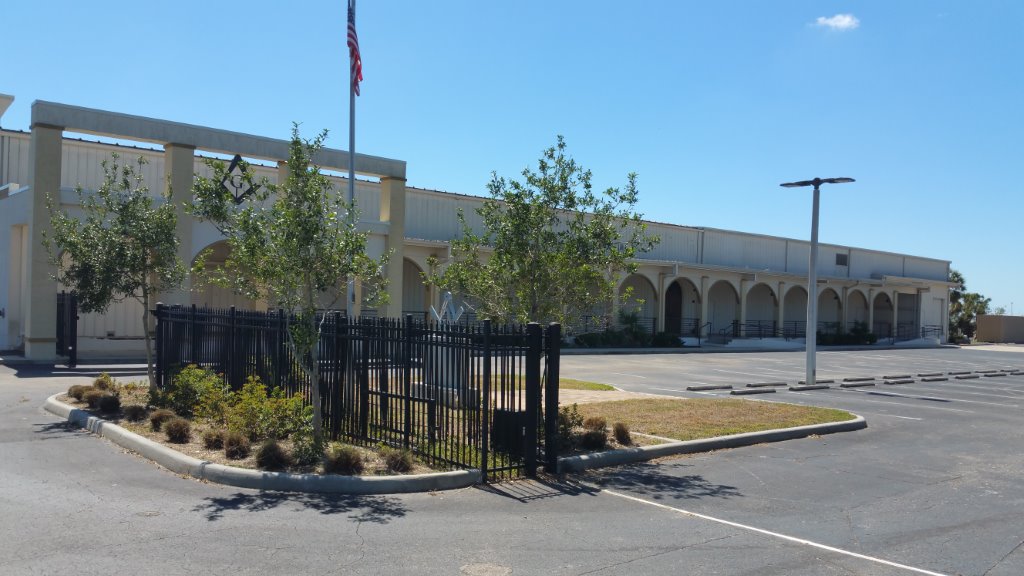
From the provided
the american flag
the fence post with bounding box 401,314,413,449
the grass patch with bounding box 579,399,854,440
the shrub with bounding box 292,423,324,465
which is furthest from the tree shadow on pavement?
the american flag

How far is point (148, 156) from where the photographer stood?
2716 cm

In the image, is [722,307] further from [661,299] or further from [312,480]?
[312,480]

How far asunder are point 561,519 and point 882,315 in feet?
206

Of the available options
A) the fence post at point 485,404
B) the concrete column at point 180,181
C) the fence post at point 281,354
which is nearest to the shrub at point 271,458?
the fence post at point 485,404

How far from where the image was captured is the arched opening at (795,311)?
2144 inches

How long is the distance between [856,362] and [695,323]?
12.8m

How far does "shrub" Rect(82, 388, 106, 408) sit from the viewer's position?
516 inches

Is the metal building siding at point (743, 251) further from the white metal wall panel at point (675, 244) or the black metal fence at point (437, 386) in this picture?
the black metal fence at point (437, 386)

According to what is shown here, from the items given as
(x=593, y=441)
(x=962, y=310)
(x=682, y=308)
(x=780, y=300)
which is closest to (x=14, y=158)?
(x=593, y=441)

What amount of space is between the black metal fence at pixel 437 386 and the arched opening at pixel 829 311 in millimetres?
50201

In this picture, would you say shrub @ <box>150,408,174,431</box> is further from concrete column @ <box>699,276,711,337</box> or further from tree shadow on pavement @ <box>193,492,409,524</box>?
concrete column @ <box>699,276,711,337</box>

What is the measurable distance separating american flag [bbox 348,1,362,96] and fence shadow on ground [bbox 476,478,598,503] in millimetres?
14096

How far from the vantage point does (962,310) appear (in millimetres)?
72625

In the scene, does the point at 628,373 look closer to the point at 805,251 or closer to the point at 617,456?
the point at 617,456
